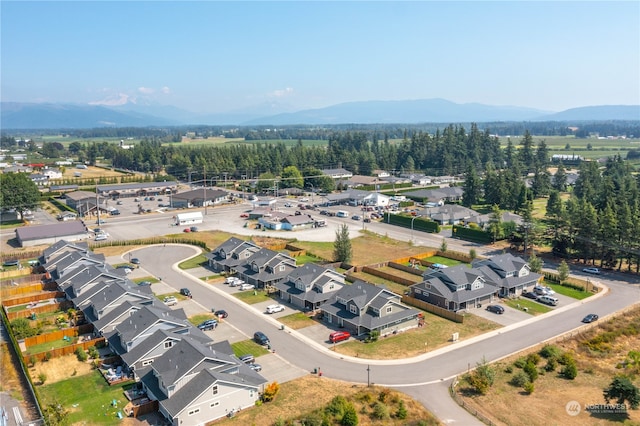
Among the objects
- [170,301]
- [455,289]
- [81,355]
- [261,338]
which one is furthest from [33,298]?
[455,289]

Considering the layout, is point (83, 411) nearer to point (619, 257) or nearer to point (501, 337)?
point (501, 337)

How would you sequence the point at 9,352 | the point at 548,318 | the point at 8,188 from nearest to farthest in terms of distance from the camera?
1. the point at 9,352
2. the point at 548,318
3. the point at 8,188

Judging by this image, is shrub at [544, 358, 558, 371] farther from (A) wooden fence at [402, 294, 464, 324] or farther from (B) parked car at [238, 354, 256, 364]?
(B) parked car at [238, 354, 256, 364]

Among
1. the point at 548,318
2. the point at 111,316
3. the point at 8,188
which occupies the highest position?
the point at 8,188

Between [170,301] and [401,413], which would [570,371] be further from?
[170,301]

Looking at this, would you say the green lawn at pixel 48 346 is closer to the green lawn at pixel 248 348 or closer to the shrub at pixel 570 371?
the green lawn at pixel 248 348

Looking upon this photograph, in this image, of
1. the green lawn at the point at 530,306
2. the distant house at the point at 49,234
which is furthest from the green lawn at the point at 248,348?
the distant house at the point at 49,234

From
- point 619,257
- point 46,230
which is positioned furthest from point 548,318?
point 46,230
